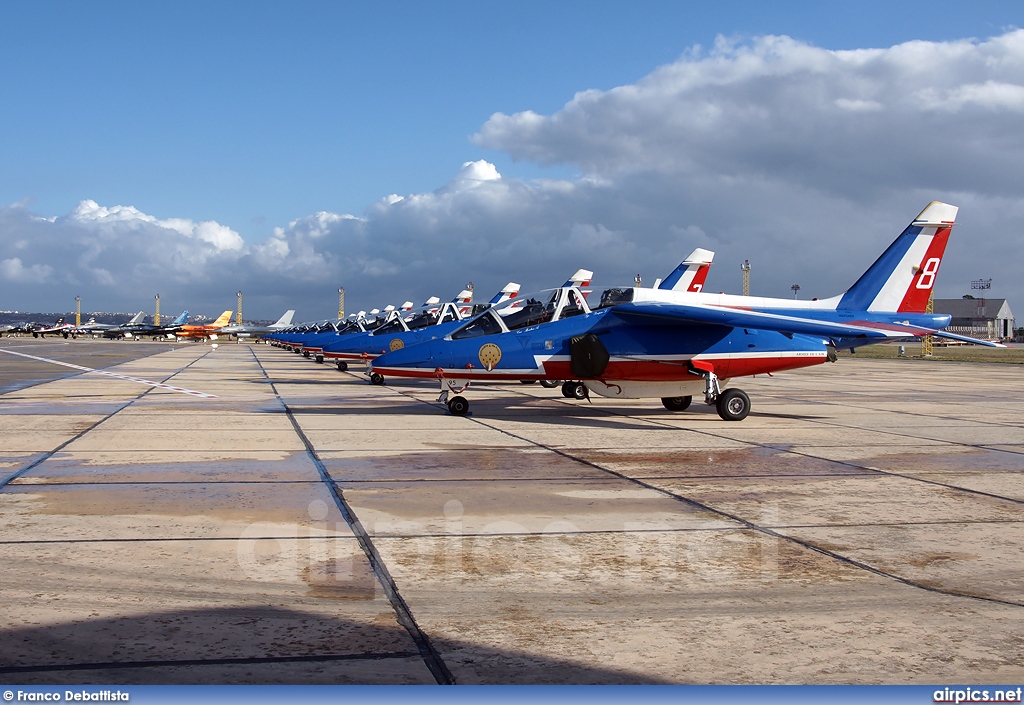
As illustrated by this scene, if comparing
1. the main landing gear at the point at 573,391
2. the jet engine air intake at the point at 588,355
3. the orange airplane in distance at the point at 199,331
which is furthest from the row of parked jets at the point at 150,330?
the jet engine air intake at the point at 588,355

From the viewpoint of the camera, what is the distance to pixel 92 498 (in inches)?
303

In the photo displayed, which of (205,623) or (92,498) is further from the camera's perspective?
(92,498)

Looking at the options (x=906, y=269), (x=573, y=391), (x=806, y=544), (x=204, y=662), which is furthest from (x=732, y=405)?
(x=204, y=662)

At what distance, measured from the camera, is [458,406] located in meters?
15.7

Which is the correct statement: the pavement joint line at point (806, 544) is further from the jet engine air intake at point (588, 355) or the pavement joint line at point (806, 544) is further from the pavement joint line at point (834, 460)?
the jet engine air intake at point (588, 355)

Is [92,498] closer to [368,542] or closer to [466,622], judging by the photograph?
[368,542]

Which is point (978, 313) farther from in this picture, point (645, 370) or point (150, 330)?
point (645, 370)

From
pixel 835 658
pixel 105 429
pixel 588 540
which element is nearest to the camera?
pixel 835 658

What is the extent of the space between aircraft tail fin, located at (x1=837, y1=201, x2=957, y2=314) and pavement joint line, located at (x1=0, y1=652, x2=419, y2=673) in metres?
17.3

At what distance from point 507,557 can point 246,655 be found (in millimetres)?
2212

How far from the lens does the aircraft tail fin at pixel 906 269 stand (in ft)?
62.8

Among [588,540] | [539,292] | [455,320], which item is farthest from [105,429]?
[455,320]

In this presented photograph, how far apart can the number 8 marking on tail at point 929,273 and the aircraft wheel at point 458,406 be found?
10.6 metres

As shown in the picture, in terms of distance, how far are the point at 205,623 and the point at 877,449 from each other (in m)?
9.57
